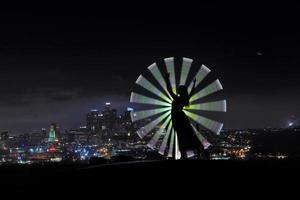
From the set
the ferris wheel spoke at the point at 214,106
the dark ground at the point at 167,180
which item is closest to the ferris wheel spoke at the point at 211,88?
the ferris wheel spoke at the point at 214,106

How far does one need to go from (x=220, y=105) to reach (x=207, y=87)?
2.32 m

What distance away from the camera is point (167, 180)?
1050 inches

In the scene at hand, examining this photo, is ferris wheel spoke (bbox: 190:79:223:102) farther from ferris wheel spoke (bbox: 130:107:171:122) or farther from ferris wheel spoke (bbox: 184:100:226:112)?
ferris wheel spoke (bbox: 130:107:171:122)

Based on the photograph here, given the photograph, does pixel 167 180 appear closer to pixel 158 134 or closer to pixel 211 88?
pixel 158 134

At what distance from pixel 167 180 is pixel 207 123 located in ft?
50.7

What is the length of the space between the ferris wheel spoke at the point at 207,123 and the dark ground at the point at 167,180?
966 centimetres

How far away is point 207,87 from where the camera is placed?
41344 mm

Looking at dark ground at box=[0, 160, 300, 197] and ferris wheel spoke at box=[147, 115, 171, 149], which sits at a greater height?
ferris wheel spoke at box=[147, 115, 171, 149]

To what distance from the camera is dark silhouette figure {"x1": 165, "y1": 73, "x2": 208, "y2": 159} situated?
37719 mm

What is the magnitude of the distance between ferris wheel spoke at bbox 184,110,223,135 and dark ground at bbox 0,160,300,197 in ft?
31.7

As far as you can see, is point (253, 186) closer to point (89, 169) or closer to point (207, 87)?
point (89, 169)

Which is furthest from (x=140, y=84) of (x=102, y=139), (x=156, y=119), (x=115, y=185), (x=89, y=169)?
(x=102, y=139)

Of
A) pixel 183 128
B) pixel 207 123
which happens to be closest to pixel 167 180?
pixel 183 128

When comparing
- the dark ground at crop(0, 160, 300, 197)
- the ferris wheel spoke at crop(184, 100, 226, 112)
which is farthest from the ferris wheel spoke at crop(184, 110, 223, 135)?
the dark ground at crop(0, 160, 300, 197)
